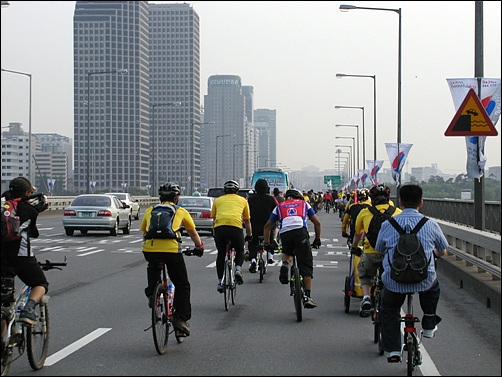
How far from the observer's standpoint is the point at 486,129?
1287 centimetres

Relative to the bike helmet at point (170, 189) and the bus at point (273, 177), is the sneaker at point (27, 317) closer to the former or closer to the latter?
the bike helmet at point (170, 189)

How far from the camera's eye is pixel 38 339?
7.45 metres

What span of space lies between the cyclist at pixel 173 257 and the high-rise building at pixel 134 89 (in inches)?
4174

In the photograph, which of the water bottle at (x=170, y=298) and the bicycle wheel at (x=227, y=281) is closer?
the water bottle at (x=170, y=298)

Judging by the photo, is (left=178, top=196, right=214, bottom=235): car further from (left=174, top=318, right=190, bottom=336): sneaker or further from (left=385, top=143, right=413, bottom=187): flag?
(left=174, top=318, right=190, bottom=336): sneaker

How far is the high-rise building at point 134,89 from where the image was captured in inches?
5226

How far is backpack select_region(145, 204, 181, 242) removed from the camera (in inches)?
328

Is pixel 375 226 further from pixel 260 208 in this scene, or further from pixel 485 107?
pixel 485 107

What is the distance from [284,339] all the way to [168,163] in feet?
551

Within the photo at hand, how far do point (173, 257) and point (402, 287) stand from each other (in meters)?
2.51

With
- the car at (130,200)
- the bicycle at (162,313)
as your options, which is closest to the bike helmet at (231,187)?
the bicycle at (162,313)

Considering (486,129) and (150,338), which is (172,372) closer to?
(150,338)

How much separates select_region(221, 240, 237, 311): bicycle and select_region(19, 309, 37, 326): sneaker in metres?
4.61

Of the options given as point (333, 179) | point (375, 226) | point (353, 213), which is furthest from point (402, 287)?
point (333, 179)
